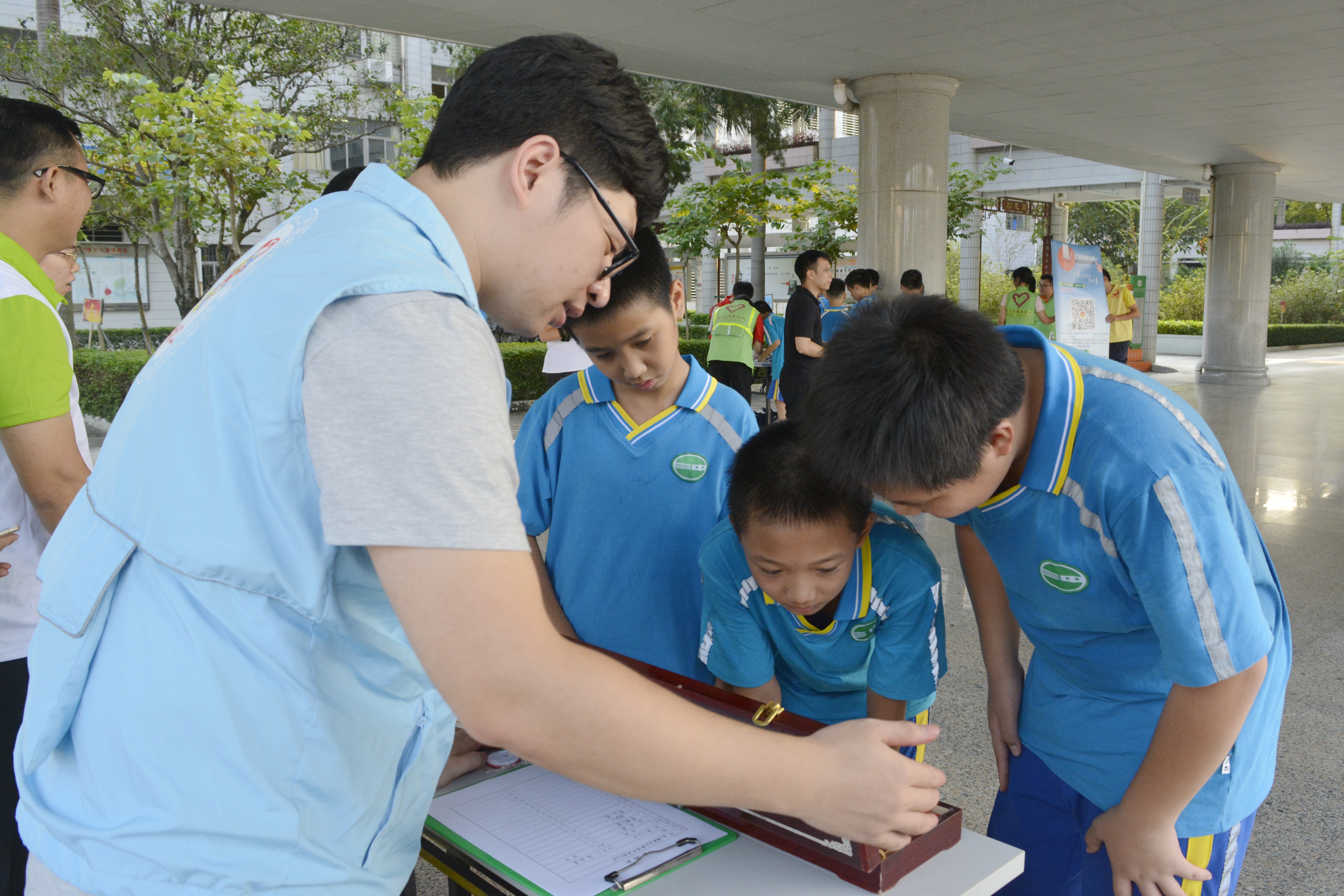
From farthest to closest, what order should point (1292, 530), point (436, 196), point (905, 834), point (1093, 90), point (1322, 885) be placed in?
point (1093, 90)
point (1292, 530)
point (1322, 885)
point (905, 834)
point (436, 196)

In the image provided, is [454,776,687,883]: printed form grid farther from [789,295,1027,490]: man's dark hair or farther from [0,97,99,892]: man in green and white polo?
[0,97,99,892]: man in green and white polo

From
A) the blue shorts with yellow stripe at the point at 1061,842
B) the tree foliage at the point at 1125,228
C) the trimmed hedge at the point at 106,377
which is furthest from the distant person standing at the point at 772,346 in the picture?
the tree foliage at the point at 1125,228

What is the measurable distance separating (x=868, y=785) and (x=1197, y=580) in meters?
0.50

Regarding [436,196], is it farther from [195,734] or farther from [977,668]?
[977,668]

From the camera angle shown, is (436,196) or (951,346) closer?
(436,196)

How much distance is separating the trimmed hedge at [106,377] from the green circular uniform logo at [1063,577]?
1006 cm

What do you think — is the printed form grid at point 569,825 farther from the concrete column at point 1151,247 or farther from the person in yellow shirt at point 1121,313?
the concrete column at point 1151,247

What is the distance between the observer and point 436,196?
0.93m

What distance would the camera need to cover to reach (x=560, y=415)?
2031mm

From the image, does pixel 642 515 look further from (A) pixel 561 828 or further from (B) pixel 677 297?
(A) pixel 561 828

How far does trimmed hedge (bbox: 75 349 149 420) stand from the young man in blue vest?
9.96 metres

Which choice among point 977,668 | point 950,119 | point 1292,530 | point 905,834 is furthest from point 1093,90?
point 905,834

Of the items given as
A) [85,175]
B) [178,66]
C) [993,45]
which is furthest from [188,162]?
[85,175]

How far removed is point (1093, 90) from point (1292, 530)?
4711 millimetres
